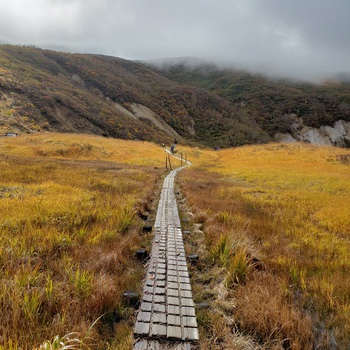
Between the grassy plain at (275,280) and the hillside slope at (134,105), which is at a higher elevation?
the hillside slope at (134,105)

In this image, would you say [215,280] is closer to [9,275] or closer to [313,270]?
[313,270]

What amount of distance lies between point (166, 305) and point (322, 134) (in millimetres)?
118431

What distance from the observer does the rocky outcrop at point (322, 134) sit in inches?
3907

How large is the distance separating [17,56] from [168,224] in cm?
11028

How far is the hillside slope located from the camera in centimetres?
5956

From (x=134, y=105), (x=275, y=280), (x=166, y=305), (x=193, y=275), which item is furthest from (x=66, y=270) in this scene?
(x=134, y=105)

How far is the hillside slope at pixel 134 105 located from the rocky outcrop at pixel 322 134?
246 centimetres

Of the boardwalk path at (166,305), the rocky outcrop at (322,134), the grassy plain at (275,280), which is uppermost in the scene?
the rocky outcrop at (322,134)

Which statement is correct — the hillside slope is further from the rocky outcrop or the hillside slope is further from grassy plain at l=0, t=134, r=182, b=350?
grassy plain at l=0, t=134, r=182, b=350

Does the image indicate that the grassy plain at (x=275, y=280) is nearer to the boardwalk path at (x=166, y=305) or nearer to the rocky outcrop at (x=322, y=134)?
the boardwalk path at (x=166, y=305)

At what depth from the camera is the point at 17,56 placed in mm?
88688

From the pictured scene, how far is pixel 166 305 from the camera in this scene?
4012mm

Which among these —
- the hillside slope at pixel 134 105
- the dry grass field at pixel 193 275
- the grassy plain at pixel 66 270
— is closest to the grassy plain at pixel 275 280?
the dry grass field at pixel 193 275

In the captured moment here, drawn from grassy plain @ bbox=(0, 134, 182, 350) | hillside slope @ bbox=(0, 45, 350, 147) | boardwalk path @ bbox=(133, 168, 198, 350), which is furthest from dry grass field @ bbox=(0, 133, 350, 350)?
hillside slope @ bbox=(0, 45, 350, 147)
